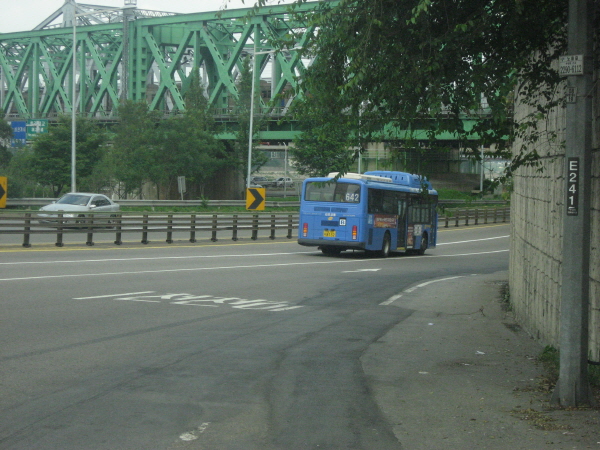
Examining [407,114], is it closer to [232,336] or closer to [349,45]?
[349,45]

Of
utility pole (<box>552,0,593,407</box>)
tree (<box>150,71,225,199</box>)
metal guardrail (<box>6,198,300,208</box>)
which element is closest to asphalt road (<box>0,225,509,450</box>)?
utility pole (<box>552,0,593,407</box>)

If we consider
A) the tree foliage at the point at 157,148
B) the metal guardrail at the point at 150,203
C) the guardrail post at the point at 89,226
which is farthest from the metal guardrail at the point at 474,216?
the guardrail post at the point at 89,226

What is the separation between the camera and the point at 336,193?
28.7m

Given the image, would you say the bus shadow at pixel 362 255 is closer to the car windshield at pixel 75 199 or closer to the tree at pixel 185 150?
the car windshield at pixel 75 199

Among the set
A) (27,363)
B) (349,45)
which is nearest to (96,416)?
(27,363)

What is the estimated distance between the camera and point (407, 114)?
9.48 metres

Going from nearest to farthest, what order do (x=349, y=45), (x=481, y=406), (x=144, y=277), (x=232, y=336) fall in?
(x=481, y=406) < (x=349, y=45) < (x=232, y=336) < (x=144, y=277)

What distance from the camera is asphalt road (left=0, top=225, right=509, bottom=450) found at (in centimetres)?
625

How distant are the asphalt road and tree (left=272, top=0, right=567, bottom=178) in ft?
10.6

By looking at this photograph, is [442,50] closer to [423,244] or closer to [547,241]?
[547,241]

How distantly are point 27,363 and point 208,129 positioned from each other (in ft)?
205

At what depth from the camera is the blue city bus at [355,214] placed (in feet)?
92.5

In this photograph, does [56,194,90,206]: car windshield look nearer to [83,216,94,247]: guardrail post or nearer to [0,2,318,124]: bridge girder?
[83,216,94,247]: guardrail post

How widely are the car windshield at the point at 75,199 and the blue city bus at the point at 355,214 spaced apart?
39.2 feet
